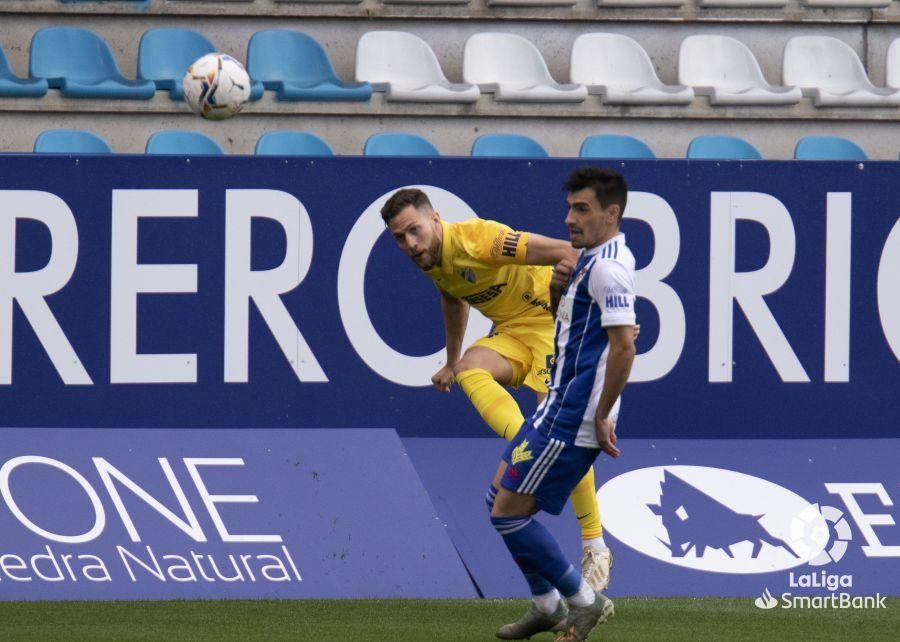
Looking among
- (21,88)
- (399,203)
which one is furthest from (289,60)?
(399,203)

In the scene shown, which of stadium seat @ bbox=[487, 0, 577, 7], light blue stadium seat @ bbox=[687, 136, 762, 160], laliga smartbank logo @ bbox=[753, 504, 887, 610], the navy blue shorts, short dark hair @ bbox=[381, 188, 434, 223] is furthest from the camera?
stadium seat @ bbox=[487, 0, 577, 7]

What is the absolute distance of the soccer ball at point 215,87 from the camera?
880 cm

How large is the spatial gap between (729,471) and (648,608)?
4.12 ft

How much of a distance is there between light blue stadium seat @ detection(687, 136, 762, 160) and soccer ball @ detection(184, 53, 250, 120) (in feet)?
11.9

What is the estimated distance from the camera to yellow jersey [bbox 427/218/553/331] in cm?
658

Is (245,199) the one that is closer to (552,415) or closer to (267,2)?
(552,415)

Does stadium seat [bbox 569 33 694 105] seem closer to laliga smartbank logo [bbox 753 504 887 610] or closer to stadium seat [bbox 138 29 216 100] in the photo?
stadium seat [bbox 138 29 216 100]

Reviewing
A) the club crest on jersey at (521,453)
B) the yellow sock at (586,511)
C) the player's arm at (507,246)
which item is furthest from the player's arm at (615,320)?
the yellow sock at (586,511)

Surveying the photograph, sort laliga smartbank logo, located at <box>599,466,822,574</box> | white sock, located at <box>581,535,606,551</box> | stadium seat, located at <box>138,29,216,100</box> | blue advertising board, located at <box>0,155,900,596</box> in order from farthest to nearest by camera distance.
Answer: stadium seat, located at <box>138,29,216,100</box> < laliga smartbank logo, located at <box>599,466,822,574</box> < blue advertising board, located at <box>0,155,900,596</box> < white sock, located at <box>581,535,606,551</box>

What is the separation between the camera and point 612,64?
12.0 meters

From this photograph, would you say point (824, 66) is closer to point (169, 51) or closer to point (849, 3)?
point (849, 3)

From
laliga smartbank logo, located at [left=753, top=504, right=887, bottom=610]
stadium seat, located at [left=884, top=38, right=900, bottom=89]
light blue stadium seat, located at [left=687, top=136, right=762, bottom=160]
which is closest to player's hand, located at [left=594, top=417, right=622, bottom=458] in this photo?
laliga smartbank logo, located at [left=753, top=504, right=887, bottom=610]

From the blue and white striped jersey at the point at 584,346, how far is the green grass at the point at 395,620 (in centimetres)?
94

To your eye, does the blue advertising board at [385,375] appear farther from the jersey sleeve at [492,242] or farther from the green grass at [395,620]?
the jersey sleeve at [492,242]
